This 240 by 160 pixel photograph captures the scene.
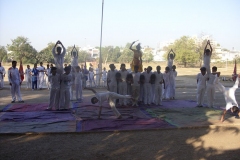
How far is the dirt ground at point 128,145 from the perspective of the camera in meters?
4.85

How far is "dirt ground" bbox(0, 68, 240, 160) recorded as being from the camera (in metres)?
4.85

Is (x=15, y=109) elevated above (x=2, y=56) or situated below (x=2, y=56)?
below

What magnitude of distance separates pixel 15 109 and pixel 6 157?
4670 millimetres

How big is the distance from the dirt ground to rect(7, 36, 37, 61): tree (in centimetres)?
3693

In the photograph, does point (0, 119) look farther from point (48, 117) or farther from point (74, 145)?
point (74, 145)

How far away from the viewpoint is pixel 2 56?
1686 inches

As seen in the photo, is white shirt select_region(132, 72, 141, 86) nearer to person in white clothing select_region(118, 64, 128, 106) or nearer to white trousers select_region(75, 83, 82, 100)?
person in white clothing select_region(118, 64, 128, 106)

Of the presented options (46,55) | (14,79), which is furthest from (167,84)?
(46,55)

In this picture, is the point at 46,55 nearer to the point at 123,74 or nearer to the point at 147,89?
the point at 123,74

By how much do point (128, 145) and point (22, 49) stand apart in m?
39.5

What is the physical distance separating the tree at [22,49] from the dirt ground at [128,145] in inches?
1454

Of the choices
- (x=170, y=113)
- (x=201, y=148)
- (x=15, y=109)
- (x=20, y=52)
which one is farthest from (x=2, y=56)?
(x=201, y=148)

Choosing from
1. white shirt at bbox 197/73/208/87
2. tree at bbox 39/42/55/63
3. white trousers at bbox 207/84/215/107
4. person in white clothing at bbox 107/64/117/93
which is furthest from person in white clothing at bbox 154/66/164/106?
tree at bbox 39/42/55/63

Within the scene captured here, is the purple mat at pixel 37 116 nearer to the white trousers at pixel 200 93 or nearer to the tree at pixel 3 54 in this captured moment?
the white trousers at pixel 200 93
